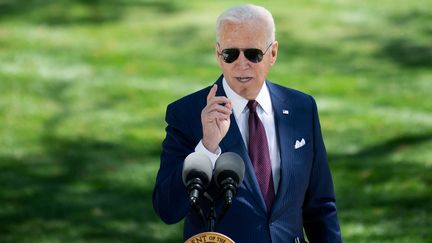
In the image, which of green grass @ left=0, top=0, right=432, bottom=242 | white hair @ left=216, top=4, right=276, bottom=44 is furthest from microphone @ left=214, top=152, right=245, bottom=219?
green grass @ left=0, top=0, right=432, bottom=242

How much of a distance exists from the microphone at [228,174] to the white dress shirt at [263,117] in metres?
0.70

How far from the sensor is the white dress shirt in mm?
5332

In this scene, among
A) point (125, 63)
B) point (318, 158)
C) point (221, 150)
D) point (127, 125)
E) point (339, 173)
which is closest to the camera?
point (221, 150)

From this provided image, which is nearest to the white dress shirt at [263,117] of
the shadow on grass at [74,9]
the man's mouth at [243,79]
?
the man's mouth at [243,79]

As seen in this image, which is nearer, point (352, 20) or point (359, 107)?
point (359, 107)

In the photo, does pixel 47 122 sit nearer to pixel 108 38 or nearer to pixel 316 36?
pixel 108 38

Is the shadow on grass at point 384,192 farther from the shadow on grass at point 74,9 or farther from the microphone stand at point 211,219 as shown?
the shadow on grass at point 74,9

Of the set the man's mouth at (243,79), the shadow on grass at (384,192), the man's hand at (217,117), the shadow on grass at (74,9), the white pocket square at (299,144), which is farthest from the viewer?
the shadow on grass at (74,9)

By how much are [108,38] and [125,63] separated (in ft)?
5.65

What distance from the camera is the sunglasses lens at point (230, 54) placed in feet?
16.8

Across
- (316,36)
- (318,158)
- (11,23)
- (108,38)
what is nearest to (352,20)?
(316,36)

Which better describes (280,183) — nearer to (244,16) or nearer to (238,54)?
(238,54)

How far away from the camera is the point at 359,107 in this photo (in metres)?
16.6

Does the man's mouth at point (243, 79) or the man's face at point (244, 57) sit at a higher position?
the man's face at point (244, 57)
